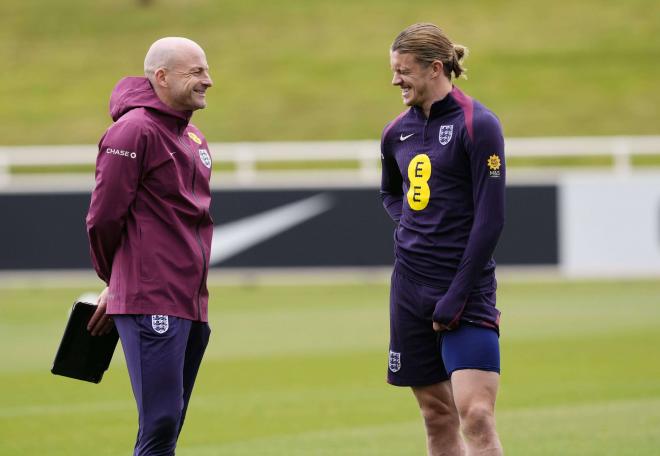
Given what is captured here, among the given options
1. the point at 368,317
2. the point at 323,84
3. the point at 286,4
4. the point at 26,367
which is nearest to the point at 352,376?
the point at 26,367

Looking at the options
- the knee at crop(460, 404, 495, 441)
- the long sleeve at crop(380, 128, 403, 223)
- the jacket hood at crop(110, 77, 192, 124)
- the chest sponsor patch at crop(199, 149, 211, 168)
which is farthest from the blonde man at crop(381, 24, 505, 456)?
the jacket hood at crop(110, 77, 192, 124)

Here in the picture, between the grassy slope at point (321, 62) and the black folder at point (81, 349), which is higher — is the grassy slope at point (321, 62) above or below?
above

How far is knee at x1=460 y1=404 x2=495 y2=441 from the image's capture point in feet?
19.1

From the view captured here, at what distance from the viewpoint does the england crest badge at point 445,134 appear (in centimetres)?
602

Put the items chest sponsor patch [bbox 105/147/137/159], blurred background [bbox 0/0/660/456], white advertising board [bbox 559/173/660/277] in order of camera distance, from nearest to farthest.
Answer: chest sponsor patch [bbox 105/147/137/159] < blurred background [bbox 0/0/660/456] < white advertising board [bbox 559/173/660/277]

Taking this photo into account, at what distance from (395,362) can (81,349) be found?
142cm

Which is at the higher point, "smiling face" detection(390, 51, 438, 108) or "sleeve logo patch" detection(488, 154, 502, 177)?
"smiling face" detection(390, 51, 438, 108)

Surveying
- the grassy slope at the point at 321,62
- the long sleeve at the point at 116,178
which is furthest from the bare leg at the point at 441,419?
the grassy slope at the point at 321,62

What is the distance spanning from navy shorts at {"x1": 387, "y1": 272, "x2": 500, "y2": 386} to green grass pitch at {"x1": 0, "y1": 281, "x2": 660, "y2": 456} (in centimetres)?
212

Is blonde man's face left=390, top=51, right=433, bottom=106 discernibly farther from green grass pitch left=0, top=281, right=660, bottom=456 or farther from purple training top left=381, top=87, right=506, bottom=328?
green grass pitch left=0, top=281, right=660, bottom=456

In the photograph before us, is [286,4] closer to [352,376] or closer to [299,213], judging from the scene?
[299,213]

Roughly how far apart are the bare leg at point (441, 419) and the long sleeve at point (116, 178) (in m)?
1.58

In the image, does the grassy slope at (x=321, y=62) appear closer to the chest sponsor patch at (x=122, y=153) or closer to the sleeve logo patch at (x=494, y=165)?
the sleeve logo patch at (x=494, y=165)

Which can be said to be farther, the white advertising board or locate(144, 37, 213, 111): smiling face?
the white advertising board
